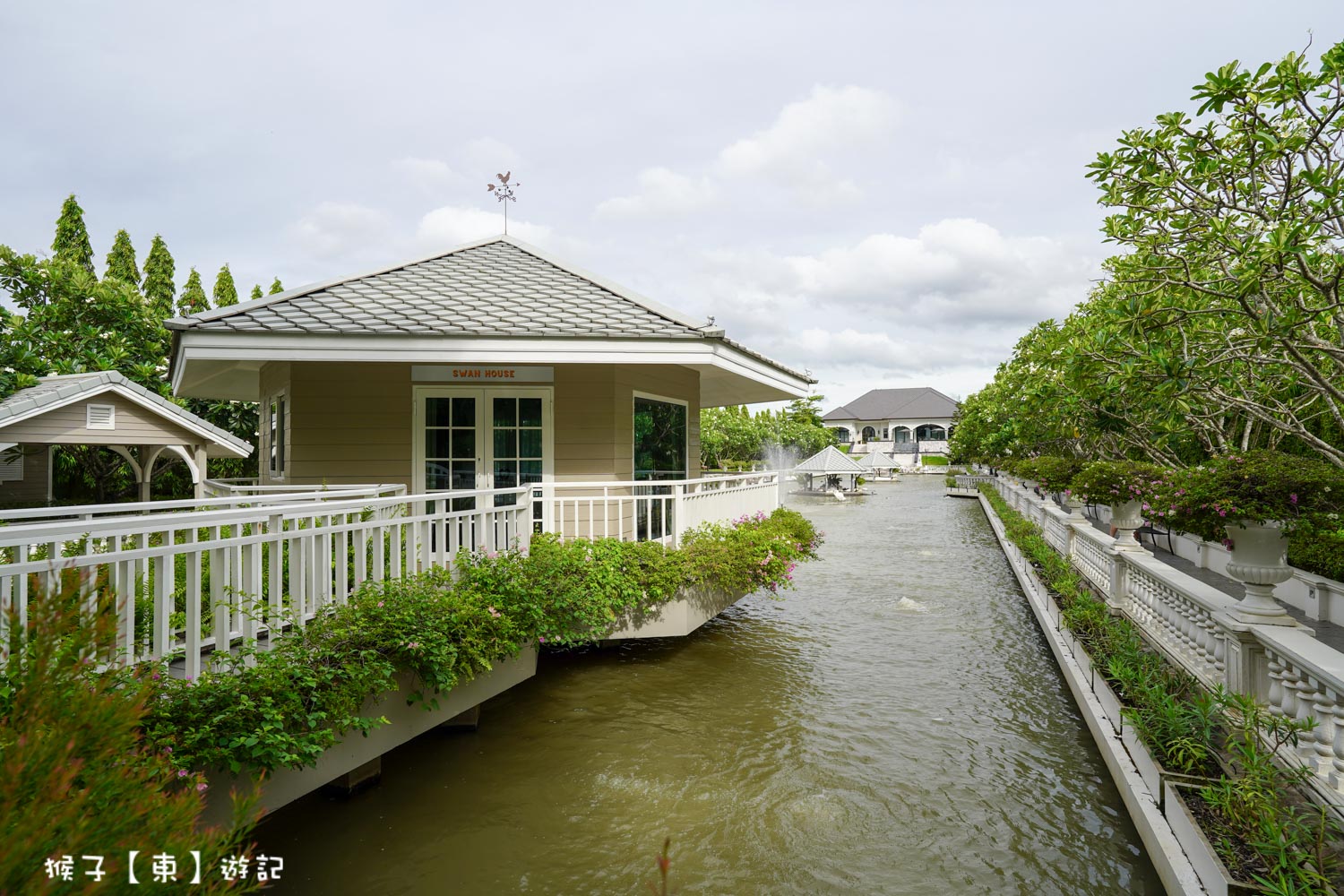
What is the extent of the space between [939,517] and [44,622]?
2794cm

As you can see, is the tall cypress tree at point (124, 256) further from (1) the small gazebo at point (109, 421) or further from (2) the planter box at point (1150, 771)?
(2) the planter box at point (1150, 771)

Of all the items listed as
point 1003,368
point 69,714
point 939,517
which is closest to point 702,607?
point 69,714

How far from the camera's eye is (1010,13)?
861cm

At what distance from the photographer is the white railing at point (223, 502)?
4.79 m

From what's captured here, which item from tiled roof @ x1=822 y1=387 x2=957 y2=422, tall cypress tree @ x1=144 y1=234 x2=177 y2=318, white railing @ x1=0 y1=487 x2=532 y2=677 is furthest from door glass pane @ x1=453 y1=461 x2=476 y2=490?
tiled roof @ x1=822 y1=387 x2=957 y2=422

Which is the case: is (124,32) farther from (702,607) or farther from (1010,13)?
(1010,13)

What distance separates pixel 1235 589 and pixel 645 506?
27.3 feet

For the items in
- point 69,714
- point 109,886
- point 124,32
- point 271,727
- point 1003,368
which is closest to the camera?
point 109,886

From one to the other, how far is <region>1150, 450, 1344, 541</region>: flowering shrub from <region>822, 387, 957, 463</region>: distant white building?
8464cm

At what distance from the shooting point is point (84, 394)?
490 inches

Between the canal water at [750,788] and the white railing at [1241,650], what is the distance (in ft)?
3.71

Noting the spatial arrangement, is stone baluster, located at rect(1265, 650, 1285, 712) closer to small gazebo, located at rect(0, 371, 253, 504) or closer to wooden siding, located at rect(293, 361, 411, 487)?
wooden siding, located at rect(293, 361, 411, 487)

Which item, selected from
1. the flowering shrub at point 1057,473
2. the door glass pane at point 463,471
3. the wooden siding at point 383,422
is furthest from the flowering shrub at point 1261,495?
the flowering shrub at point 1057,473

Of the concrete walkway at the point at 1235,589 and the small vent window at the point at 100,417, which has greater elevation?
the small vent window at the point at 100,417
